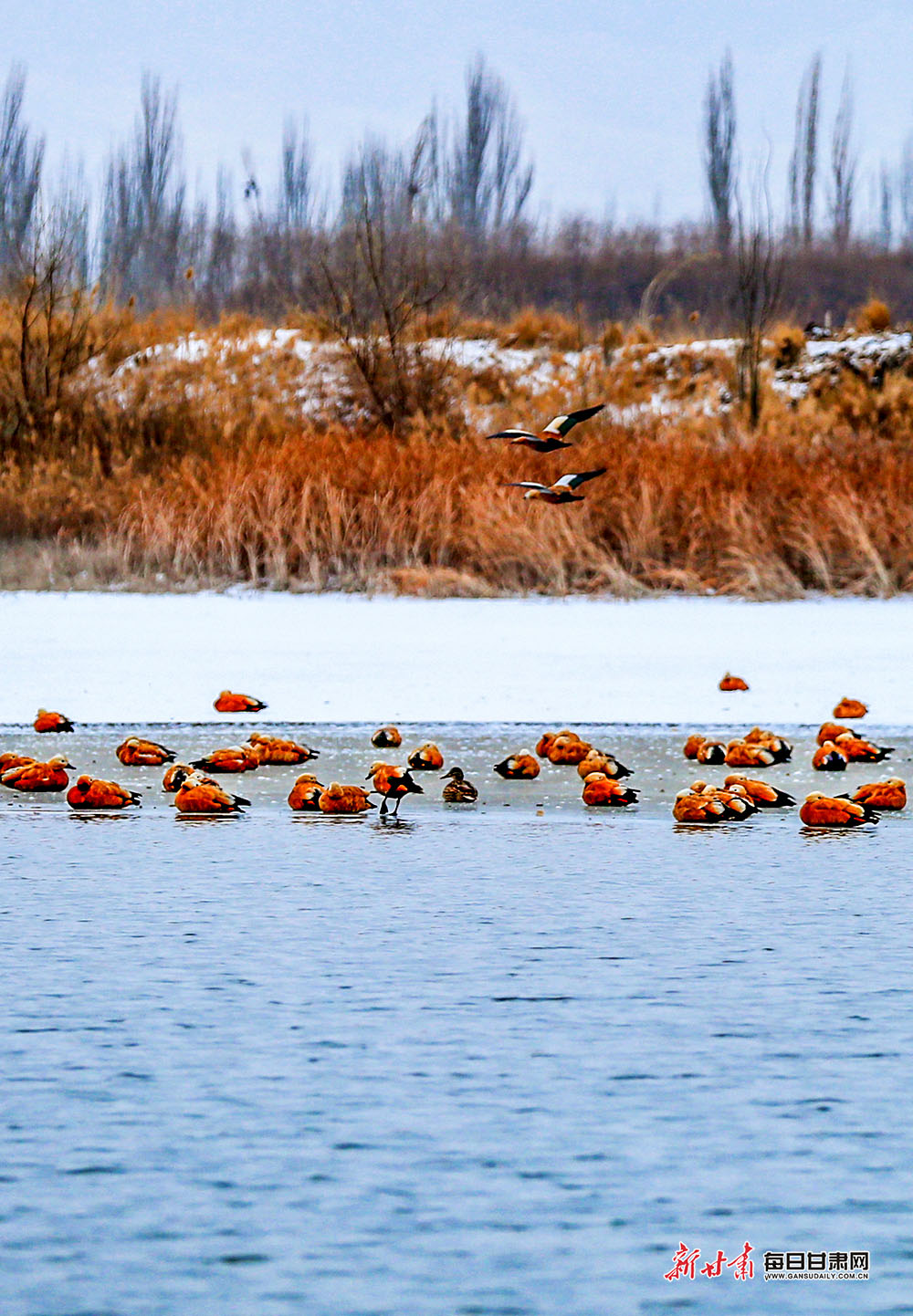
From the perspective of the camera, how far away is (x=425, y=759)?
5.77m

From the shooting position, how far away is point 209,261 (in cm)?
3466

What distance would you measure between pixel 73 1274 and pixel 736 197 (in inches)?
667

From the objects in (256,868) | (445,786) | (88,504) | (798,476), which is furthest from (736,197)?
(256,868)

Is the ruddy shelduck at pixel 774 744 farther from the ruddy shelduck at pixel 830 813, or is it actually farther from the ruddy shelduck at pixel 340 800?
the ruddy shelduck at pixel 340 800

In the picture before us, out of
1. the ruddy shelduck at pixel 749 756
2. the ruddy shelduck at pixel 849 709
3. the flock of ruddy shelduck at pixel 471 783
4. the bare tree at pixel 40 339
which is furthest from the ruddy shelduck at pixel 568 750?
the bare tree at pixel 40 339

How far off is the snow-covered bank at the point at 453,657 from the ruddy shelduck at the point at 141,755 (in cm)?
168

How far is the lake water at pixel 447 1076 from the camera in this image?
1712 mm

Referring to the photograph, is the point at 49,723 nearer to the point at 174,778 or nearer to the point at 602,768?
the point at 174,778

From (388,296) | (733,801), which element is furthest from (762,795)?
(388,296)

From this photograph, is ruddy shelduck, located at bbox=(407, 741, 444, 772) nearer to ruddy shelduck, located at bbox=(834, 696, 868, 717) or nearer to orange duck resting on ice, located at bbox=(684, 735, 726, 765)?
orange duck resting on ice, located at bbox=(684, 735, 726, 765)

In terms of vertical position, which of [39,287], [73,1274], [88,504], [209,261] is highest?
[209,261]

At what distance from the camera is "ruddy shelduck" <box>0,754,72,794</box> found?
527 centimetres

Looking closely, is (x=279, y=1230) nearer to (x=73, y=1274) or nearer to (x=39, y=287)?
(x=73, y=1274)

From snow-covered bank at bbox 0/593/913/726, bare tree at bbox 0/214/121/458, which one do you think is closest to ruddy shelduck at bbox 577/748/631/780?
snow-covered bank at bbox 0/593/913/726
